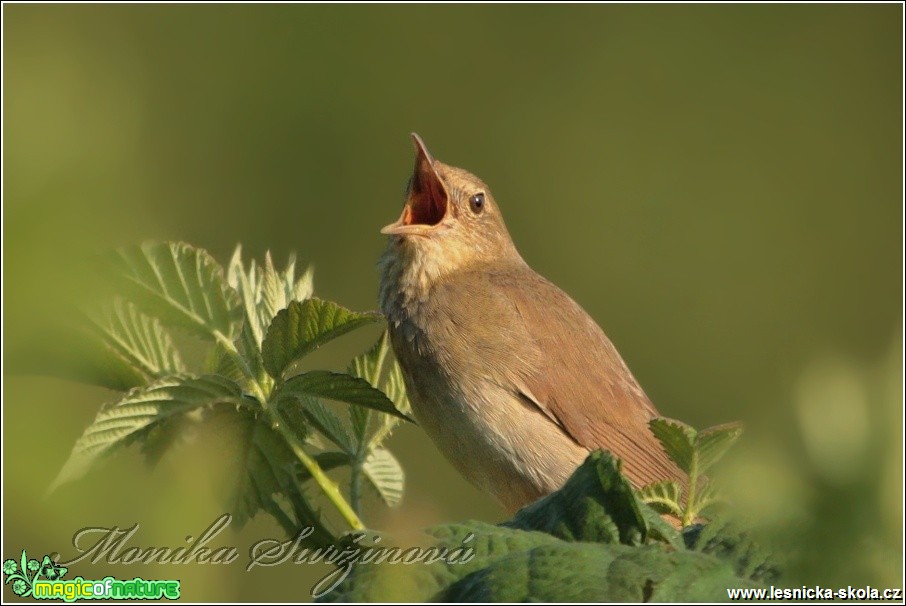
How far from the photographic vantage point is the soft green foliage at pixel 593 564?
95 centimetres

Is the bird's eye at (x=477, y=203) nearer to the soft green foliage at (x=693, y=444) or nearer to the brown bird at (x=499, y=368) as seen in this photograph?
the brown bird at (x=499, y=368)

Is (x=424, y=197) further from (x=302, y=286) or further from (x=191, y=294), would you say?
(x=191, y=294)

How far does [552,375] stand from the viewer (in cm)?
361

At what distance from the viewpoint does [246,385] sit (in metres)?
1.75

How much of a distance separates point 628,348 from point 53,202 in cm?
803

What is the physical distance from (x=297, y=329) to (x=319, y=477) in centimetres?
22

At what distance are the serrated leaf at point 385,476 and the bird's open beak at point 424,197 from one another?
7.29ft

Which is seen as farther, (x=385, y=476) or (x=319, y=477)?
(x=385, y=476)

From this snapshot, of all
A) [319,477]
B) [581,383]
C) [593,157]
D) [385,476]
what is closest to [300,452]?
[319,477]

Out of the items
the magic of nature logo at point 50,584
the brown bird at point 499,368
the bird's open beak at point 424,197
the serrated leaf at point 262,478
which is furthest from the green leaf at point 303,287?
the bird's open beak at point 424,197

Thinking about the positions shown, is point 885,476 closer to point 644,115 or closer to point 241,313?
point 241,313

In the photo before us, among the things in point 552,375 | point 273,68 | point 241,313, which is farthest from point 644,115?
point 241,313

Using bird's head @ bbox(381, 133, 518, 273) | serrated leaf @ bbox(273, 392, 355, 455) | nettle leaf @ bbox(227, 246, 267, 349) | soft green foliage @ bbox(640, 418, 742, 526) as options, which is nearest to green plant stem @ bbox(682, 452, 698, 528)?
soft green foliage @ bbox(640, 418, 742, 526)

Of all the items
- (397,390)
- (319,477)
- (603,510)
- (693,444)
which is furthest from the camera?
(397,390)
